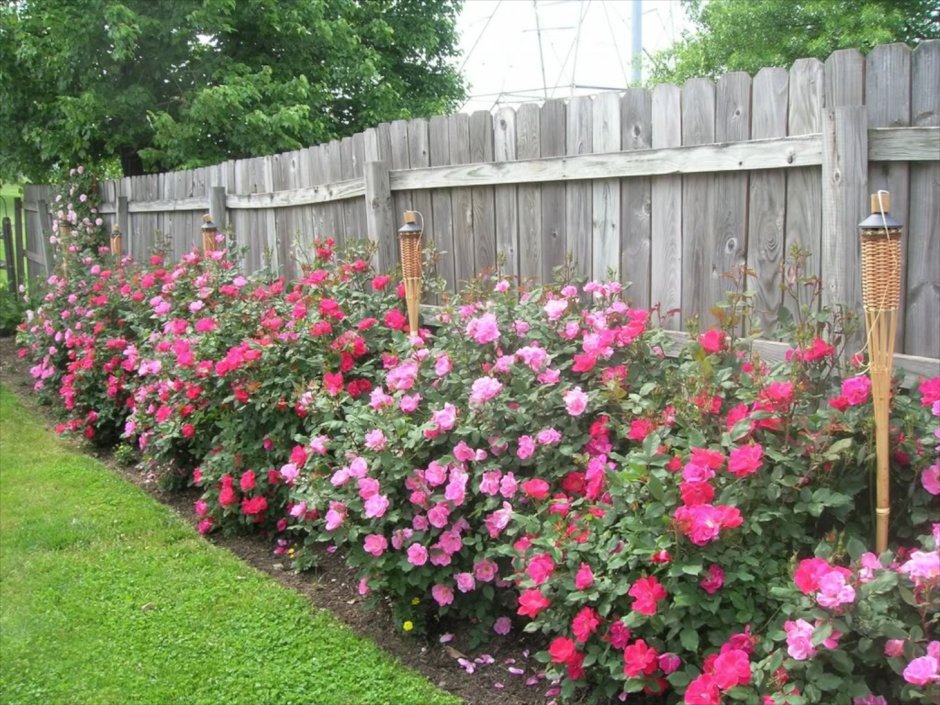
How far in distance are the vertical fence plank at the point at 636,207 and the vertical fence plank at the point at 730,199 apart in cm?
33

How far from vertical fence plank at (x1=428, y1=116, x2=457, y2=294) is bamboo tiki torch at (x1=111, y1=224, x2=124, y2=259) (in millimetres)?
5387

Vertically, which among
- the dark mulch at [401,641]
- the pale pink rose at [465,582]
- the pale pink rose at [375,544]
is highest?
the pale pink rose at [375,544]

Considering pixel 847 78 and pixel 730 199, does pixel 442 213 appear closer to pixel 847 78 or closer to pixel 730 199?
pixel 730 199

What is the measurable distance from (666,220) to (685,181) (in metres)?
0.17

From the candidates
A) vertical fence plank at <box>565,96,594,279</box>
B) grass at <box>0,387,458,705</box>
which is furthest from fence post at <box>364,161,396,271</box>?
grass at <box>0,387,458,705</box>

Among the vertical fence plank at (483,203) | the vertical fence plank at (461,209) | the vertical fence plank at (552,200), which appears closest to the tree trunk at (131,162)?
the vertical fence plank at (461,209)

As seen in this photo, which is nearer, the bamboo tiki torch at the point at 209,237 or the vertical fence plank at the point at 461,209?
the vertical fence plank at the point at 461,209

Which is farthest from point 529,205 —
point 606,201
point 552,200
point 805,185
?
point 805,185

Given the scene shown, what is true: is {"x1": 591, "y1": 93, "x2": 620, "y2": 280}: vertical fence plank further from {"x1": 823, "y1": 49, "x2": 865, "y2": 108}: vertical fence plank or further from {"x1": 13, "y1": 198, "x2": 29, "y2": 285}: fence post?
{"x1": 13, "y1": 198, "x2": 29, "y2": 285}: fence post

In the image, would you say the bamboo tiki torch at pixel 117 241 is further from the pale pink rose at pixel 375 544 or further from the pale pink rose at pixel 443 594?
the pale pink rose at pixel 443 594

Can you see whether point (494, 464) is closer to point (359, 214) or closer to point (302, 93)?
point (359, 214)

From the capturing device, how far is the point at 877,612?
209 cm

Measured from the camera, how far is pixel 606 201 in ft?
13.0

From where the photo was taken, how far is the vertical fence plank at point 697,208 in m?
3.48
